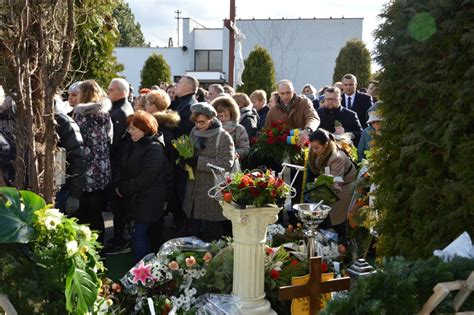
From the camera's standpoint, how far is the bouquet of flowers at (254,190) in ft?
11.8

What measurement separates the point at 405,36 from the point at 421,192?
0.99 metres

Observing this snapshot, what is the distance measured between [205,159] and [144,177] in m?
0.65

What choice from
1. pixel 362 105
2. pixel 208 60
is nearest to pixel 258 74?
pixel 362 105

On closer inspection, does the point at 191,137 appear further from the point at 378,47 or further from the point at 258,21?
the point at 258,21

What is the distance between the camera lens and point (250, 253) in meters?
3.65

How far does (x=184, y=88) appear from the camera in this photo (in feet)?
21.6

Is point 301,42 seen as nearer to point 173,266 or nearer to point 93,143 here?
point 93,143

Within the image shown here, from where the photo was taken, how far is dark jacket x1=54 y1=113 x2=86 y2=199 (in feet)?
14.6

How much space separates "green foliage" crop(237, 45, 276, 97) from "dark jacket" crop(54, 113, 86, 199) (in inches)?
552

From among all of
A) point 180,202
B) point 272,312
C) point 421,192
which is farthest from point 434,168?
point 180,202

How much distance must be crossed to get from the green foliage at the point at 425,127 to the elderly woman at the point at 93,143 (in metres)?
2.75

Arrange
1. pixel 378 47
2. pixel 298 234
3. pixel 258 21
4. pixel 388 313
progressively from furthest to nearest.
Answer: pixel 258 21 < pixel 298 234 < pixel 378 47 < pixel 388 313

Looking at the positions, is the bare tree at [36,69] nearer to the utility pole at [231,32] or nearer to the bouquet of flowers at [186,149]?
the bouquet of flowers at [186,149]

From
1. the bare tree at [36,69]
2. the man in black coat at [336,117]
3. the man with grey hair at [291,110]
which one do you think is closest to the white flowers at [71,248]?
the bare tree at [36,69]
